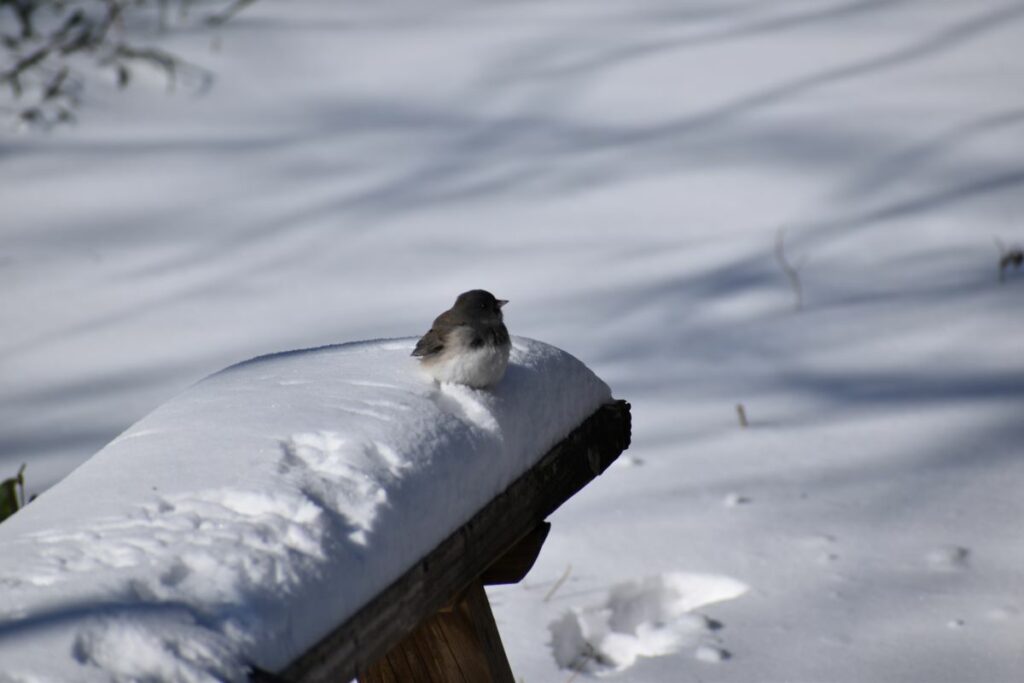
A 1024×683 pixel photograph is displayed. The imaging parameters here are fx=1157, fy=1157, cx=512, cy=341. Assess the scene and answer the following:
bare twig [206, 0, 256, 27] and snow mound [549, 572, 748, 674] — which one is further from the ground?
bare twig [206, 0, 256, 27]

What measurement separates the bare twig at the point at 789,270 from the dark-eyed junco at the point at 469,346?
9.59 feet

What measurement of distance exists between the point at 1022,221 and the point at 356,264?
9.75 feet

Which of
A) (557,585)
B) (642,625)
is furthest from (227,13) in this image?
(642,625)

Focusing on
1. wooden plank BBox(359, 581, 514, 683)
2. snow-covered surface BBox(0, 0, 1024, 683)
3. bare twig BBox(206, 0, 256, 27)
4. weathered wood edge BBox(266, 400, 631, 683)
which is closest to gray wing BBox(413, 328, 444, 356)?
weathered wood edge BBox(266, 400, 631, 683)

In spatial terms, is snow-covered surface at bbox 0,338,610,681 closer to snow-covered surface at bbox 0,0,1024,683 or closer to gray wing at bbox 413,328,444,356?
gray wing at bbox 413,328,444,356

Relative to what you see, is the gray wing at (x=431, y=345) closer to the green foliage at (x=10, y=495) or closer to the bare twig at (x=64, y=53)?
the green foliage at (x=10, y=495)

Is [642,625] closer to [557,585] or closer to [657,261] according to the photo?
[557,585]

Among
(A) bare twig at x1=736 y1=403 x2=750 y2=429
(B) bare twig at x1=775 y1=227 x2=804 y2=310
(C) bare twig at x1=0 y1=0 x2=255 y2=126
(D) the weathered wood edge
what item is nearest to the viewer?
(D) the weathered wood edge

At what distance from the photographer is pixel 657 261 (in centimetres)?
518

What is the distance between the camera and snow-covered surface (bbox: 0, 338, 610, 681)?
117 cm

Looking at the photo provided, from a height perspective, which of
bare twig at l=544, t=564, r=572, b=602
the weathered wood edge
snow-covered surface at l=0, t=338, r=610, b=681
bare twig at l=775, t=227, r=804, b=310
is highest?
snow-covered surface at l=0, t=338, r=610, b=681

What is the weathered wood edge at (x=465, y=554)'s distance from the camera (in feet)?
4.31

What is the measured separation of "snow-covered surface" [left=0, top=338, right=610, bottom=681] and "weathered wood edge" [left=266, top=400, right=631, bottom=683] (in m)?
0.02

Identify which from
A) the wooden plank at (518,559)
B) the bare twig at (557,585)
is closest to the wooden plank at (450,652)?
the wooden plank at (518,559)
